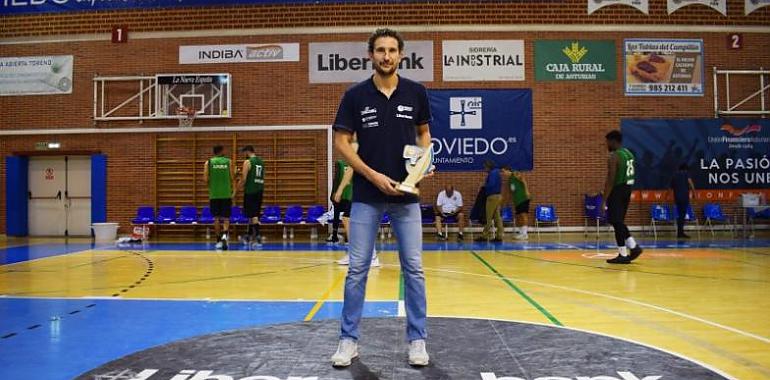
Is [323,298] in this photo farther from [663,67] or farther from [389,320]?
[663,67]

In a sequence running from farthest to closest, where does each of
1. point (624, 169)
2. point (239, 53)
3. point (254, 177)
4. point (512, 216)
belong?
point (239, 53) → point (512, 216) → point (254, 177) → point (624, 169)

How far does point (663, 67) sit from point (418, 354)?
14101 millimetres

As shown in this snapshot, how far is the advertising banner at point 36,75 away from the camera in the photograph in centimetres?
1505

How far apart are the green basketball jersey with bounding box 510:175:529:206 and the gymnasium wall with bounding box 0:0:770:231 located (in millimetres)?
1065

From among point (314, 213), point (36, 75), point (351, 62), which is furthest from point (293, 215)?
point (36, 75)

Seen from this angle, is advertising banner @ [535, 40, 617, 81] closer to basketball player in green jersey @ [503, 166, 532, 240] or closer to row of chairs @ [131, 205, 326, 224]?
basketball player in green jersey @ [503, 166, 532, 240]

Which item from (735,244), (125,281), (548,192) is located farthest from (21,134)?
(735,244)

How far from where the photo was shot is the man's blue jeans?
121 inches

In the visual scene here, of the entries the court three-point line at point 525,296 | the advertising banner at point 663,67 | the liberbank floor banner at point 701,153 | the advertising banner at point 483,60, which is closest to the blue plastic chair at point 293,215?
the advertising banner at point 483,60

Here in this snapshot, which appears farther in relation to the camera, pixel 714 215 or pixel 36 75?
pixel 36 75

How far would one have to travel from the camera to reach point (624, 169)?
7.60 m

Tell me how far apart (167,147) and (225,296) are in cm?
1050

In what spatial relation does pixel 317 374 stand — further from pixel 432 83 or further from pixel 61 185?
pixel 61 185

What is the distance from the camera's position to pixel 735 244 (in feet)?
37.1
